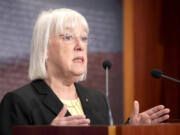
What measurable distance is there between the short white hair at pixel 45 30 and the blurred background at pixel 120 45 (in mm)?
1224

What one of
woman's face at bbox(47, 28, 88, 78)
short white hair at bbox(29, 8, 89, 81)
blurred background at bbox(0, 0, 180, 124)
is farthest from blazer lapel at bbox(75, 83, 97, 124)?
blurred background at bbox(0, 0, 180, 124)

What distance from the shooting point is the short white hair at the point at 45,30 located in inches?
102

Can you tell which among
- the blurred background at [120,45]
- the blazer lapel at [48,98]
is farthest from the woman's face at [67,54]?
the blurred background at [120,45]

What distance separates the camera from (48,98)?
251 cm

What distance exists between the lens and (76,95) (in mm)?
2719

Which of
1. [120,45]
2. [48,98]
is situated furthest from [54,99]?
[120,45]

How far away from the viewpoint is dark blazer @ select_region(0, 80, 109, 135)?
2.39m

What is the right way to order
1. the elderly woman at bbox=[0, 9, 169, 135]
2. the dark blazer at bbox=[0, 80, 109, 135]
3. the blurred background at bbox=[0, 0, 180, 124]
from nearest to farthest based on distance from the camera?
the dark blazer at bbox=[0, 80, 109, 135]
the elderly woman at bbox=[0, 9, 169, 135]
the blurred background at bbox=[0, 0, 180, 124]

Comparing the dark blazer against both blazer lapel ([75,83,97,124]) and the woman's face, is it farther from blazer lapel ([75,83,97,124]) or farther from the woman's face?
the woman's face

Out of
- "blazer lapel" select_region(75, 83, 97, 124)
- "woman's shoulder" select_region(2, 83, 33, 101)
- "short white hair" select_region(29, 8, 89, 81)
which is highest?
"short white hair" select_region(29, 8, 89, 81)

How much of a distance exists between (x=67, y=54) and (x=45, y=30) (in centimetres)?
20

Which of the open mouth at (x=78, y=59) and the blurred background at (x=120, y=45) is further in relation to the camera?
the blurred background at (x=120, y=45)

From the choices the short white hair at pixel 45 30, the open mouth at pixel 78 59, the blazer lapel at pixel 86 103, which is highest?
the short white hair at pixel 45 30

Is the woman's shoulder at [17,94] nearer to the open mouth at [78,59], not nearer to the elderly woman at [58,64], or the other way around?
the elderly woman at [58,64]
